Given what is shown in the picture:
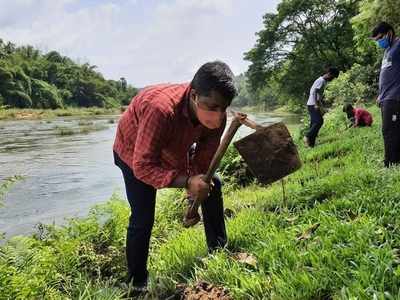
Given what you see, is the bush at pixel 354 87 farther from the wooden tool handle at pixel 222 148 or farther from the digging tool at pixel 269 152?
the wooden tool handle at pixel 222 148

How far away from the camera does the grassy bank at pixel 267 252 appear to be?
271 cm

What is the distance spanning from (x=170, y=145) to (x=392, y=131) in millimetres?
3046

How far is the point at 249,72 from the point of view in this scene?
4181cm

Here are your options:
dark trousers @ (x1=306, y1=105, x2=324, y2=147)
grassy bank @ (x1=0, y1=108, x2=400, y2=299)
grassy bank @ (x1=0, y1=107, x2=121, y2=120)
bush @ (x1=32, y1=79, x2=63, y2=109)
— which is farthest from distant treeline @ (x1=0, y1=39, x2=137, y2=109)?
grassy bank @ (x1=0, y1=108, x2=400, y2=299)

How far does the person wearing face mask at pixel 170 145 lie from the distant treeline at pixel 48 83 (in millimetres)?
64236

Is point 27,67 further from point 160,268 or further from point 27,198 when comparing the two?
point 160,268

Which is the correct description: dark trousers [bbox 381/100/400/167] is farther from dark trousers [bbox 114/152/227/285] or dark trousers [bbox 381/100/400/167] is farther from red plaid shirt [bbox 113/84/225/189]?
red plaid shirt [bbox 113/84/225/189]

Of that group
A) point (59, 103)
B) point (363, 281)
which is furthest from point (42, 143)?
point (59, 103)

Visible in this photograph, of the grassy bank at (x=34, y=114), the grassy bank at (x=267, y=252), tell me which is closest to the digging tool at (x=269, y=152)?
the grassy bank at (x=267, y=252)

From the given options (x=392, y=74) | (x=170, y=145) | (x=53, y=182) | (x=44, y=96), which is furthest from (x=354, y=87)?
(x=44, y=96)

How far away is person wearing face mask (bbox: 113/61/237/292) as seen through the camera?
2.83 metres

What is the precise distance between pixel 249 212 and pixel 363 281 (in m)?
2.06

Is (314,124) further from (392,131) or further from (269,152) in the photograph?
(269,152)

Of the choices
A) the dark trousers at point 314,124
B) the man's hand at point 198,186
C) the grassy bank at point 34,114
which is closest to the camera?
the man's hand at point 198,186
